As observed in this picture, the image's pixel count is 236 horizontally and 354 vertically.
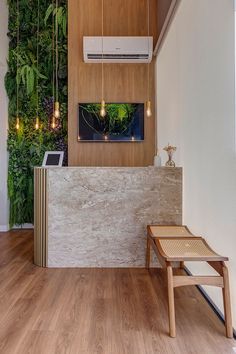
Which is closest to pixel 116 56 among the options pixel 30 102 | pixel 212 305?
pixel 30 102

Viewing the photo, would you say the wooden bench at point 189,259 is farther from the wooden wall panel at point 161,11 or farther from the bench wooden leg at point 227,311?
the wooden wall panel at point 161,11

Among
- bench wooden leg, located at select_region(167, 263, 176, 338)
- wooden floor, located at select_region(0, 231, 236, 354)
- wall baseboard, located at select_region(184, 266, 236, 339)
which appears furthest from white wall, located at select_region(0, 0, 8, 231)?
bench wooden leg, located at select_region(167, 263, 176, 338)

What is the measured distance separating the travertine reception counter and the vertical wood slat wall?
0.01 m

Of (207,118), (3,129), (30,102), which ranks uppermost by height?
(30,102)

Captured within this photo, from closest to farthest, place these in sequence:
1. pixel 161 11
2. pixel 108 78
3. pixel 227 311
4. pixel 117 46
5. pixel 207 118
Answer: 1. pixel 227 311
2. pixel 207 118
3. pixel 161 11
4. pixel 117 46
5. pixel 108 78

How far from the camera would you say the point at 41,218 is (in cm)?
365

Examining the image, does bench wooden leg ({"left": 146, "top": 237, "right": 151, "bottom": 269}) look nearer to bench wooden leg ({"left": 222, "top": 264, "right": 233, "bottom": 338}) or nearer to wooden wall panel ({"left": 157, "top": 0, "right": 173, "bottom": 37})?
bench wooden leg ({"left": 222, "top": 264, "right": 233, "bottom": 338})

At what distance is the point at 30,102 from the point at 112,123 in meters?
1.71

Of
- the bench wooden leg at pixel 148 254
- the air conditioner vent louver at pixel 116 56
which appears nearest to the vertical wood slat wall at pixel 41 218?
the bench wooden leg at pixel 148 254

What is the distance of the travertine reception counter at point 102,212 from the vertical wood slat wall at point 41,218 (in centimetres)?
1

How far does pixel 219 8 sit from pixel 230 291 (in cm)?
208

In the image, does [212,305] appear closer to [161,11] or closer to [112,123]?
[112,123]

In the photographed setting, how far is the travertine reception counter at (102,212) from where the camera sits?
11.8ft

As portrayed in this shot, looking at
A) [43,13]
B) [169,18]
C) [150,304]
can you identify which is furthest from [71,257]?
[43,13]
